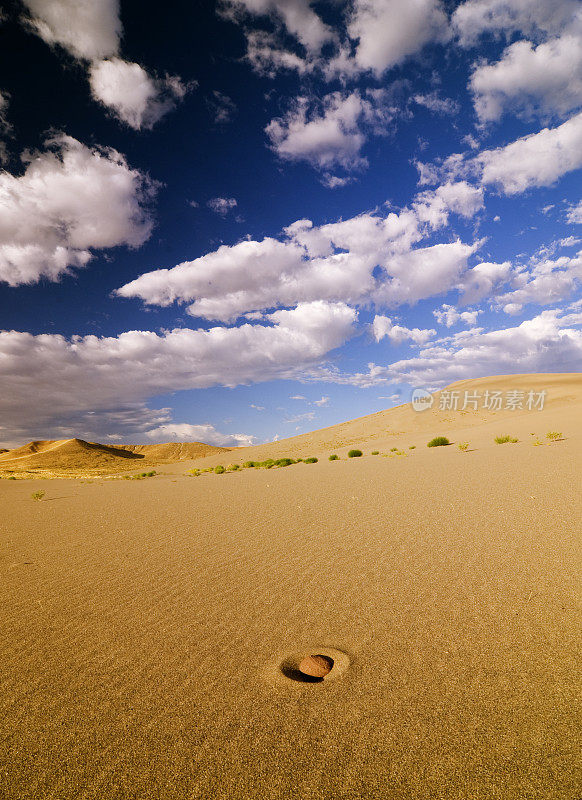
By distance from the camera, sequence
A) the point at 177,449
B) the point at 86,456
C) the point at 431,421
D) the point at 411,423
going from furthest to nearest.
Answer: the point at 177,449 → the point at 86,456 → the point at 411,423 → the point at 431,421

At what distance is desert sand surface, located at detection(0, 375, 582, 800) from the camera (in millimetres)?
1744

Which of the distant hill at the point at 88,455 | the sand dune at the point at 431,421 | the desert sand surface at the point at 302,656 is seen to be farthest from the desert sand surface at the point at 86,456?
the desert sand surface at the point at 302,656

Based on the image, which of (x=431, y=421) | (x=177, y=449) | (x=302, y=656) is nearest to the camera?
(x=302, y=656)

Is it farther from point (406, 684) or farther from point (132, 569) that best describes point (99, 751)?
point (132, 569)

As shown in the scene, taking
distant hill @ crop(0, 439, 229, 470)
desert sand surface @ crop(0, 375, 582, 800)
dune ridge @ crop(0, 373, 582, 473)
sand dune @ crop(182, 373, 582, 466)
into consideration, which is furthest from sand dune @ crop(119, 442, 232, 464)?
desert sand surface @ crop(0, 375, 582, 800)

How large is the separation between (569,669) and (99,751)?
2.80 metres

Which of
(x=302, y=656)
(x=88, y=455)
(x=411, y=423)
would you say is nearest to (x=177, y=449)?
(x=88, y=455)

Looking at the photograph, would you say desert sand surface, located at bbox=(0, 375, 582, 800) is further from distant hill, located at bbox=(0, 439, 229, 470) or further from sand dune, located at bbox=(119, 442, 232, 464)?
sand dune, located at bbox=(119, 442, 232, 464)

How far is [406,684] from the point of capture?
7.65 ft

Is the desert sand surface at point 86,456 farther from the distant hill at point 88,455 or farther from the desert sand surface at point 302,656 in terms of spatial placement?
the desert sand surface at point 302,656

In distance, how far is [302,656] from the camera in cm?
269

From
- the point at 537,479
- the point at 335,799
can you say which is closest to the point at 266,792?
the point at 335,799

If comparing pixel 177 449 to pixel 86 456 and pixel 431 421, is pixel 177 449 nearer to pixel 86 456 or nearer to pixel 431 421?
pixel 86 456

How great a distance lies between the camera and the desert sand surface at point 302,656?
1.74 m
